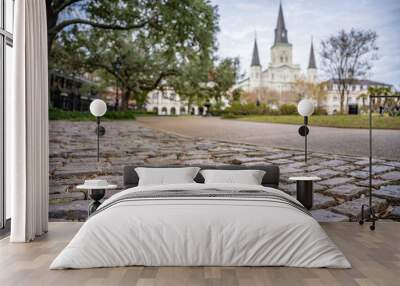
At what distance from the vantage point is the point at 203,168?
5.69 metres

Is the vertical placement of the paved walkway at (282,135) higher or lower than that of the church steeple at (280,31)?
lower

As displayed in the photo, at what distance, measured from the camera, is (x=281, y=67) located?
6121 mm

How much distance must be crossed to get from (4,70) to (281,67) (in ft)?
11.3

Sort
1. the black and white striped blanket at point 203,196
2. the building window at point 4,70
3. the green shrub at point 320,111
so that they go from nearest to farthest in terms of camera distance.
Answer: the black and white striped blanket at point 203,196
the building window at point 4,70
the green shrub at point 320,111

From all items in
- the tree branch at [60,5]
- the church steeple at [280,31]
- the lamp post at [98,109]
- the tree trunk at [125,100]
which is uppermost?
the tree branch at [60,5]

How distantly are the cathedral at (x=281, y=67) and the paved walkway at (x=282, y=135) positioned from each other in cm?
58

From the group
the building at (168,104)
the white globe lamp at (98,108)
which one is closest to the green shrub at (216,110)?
the building at (168,104)

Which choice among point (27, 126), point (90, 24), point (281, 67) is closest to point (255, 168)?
point (281, 67)

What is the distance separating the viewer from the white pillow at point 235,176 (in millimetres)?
5188

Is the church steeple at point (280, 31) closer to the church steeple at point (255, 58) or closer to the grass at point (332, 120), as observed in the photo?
the church steeple at point (255, 58)

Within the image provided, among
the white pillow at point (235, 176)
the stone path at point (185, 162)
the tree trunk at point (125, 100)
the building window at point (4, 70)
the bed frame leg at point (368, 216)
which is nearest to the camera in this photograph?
the building window at point (4, 70)

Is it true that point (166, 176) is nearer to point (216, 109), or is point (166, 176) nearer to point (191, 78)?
point (216, 109)

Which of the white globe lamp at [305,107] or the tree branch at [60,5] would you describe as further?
the tree branch at [60,5]

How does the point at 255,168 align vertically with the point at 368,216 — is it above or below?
above
